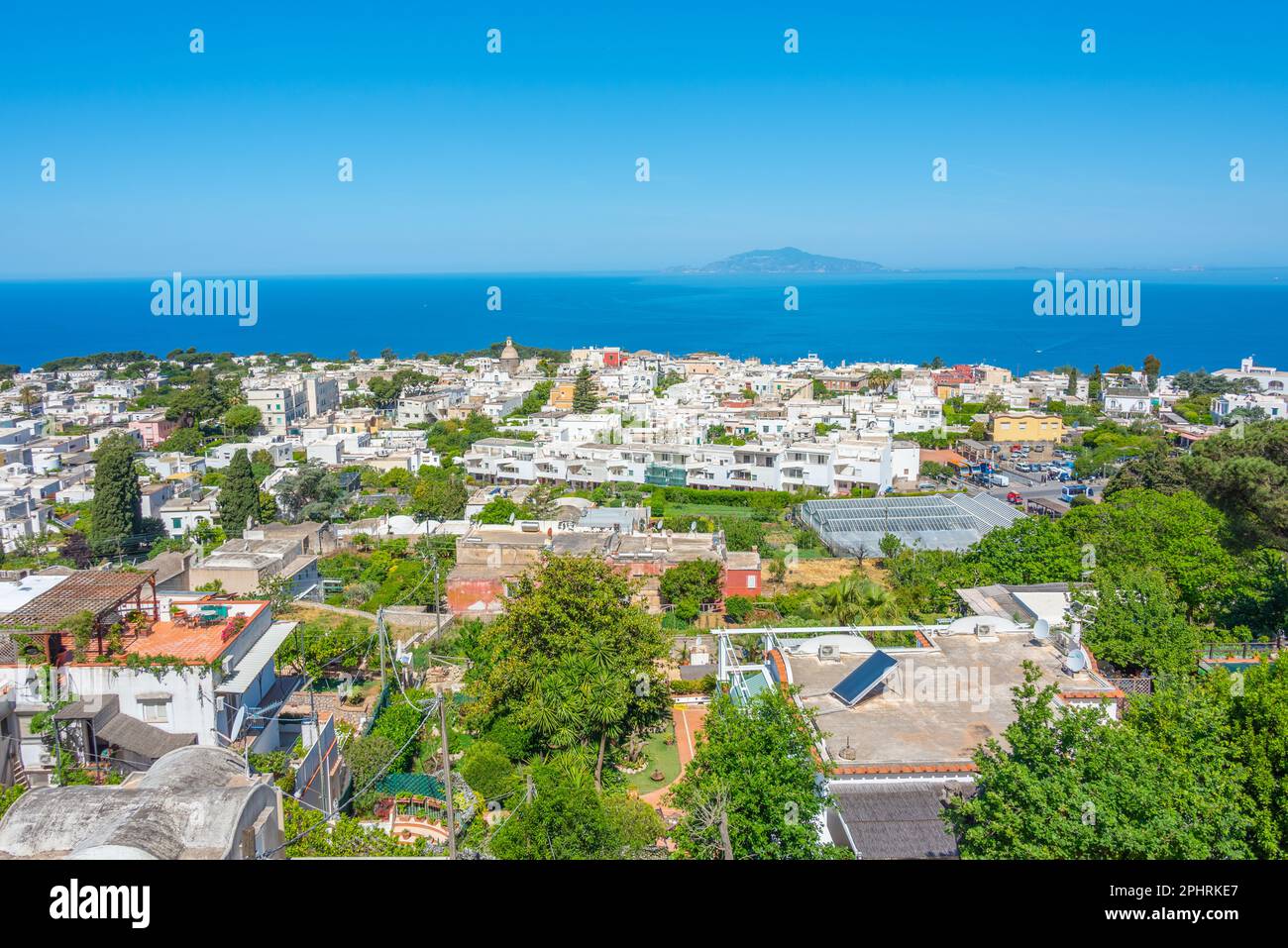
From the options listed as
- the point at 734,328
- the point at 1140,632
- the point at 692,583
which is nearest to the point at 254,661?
the point at 692,583

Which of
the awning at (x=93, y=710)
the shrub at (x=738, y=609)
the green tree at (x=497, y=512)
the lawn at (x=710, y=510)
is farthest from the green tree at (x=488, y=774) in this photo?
the lawn at (x=710, y=510)

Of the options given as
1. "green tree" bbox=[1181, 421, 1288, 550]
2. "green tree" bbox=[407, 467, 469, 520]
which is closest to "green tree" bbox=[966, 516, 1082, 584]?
"green tree" bbox=[1181, 421, 1288, 550]

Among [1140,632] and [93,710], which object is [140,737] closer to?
[93,710]

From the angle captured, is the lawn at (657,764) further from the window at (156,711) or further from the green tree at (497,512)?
the green tree at (497,512)

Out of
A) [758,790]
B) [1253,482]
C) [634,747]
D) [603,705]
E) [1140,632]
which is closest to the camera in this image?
[758,790]

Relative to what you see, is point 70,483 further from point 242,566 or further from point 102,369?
point 102,369
